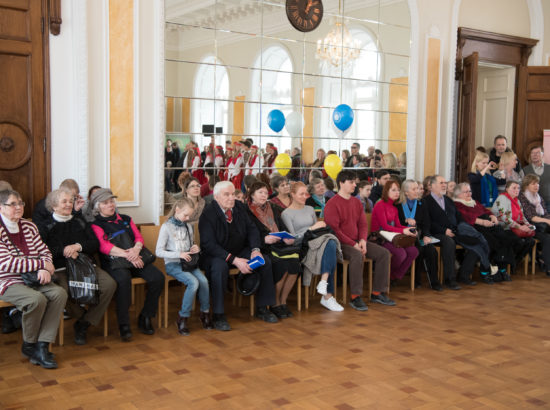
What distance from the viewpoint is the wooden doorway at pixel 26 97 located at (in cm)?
564

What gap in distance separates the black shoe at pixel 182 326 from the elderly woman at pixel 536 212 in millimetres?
5063

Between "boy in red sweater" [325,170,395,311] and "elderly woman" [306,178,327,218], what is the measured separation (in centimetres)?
66

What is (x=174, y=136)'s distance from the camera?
6613mm

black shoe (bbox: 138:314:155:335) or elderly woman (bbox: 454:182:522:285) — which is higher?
elderly woman (bbox: 454:182:522:285)

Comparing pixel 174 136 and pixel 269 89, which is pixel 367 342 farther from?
pixel 269 89

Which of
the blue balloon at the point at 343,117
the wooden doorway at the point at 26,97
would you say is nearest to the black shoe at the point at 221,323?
the wooden doorway at the point at 26,97

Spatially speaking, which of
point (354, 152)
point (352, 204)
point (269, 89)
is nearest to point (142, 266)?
point (352, 204)

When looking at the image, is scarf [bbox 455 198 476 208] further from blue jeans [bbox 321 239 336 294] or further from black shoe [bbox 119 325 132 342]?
black shoe [bbox 119 325 132 342]

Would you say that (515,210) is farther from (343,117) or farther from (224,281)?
(224,281)

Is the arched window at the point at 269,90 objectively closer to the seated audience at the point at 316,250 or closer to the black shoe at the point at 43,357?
the seated audience at the point at 316,250

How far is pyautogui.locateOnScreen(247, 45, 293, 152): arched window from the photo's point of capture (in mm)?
7336

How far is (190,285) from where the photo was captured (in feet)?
16.9

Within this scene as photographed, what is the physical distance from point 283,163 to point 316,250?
1943 millimetres

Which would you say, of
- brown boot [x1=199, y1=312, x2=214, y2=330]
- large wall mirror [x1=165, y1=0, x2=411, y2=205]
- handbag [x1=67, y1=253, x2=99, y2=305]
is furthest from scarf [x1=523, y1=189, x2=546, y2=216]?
handbag [x1=67, y1=253, x2=99, y2=305]
